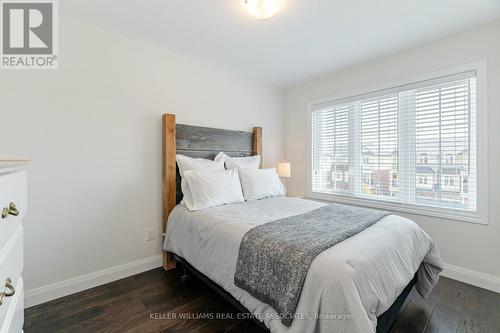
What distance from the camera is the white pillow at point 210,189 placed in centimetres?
223

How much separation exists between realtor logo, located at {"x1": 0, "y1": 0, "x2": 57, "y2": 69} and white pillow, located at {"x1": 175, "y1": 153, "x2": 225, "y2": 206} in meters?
1.35

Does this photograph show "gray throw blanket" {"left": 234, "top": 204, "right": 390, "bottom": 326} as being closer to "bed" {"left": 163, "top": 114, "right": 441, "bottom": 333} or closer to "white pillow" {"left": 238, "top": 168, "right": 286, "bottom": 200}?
"bed" {"left": 163, "top": 114, "right": 441, "bottom": 333}

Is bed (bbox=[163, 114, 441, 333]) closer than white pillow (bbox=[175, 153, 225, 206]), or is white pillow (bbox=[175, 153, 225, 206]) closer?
bed (bbox=[163, 114, 441, 333])

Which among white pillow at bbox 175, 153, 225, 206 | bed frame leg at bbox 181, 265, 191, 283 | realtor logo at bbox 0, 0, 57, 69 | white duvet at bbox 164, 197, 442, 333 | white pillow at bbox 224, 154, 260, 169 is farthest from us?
white pillow at bbox 224, 154, 260, 169

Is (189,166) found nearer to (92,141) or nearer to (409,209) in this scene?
(92,141)

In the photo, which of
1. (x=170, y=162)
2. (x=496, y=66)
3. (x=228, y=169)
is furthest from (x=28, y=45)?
(x=496, y=66)

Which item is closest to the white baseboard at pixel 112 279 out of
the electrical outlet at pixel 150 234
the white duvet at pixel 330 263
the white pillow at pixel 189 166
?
the electrical outlet at pixel 150 234

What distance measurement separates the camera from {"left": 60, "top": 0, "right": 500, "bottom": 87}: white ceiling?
72.6 inches

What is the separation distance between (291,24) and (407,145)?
5.99 ft

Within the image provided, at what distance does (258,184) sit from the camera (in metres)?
2.72

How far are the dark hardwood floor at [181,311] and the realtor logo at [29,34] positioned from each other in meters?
1.96

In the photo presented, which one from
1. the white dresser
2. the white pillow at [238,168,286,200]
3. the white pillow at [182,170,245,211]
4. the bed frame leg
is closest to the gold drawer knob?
the white dresser

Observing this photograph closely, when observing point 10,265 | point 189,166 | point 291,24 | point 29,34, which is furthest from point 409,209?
point 29,34

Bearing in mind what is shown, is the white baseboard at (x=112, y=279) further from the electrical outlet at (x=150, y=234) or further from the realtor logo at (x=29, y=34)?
the realtor logo at (x=29, y=34)
